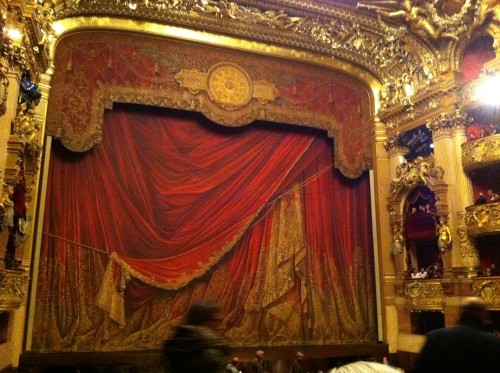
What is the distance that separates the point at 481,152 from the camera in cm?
1020

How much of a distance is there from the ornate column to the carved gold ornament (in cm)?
398

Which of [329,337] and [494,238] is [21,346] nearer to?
[329,337]

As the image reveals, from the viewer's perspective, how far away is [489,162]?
32.8 ft

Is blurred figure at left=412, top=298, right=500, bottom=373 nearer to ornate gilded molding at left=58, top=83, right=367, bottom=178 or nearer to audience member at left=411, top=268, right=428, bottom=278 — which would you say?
ornate gilded molding at left=58, top=83, right=367, bottom=178

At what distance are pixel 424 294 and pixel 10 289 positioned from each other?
8.37 metres

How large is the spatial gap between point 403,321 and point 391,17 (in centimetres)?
732

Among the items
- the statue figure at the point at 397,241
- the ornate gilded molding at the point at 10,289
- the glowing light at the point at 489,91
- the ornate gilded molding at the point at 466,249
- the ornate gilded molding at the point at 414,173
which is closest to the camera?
the ornate gilded molding at the point at 10,289

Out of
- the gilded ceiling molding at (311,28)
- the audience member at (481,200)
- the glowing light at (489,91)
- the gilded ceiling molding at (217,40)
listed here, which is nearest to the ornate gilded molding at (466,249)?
the audience member at (481,200)

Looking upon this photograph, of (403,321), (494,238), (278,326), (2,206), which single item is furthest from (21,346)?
(494,238)

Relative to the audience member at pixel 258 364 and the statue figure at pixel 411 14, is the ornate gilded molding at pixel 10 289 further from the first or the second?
the statue figure at pixel 411 14

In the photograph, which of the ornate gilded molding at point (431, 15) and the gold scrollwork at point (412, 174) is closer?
the ornate gilded molding at point (431, 15)

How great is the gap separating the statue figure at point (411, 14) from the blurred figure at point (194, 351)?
1089 centimetres

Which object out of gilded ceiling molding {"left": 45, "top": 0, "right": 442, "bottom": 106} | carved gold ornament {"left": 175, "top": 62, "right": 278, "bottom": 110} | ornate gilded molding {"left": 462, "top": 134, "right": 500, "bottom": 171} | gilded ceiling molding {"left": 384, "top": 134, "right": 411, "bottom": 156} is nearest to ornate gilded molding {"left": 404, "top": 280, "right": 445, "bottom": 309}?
ornate gilded molding {"left": 462, "top": 134, "right": 500, "bottom": 171}

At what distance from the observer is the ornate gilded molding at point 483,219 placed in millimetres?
9711
